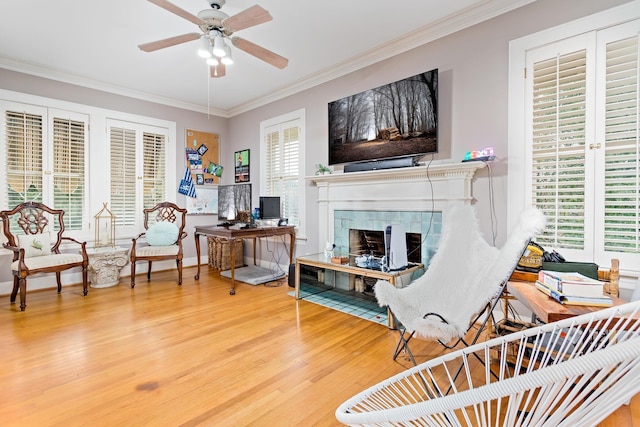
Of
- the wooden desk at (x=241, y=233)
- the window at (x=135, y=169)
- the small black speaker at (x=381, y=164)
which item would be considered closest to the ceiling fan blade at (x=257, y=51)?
the small black speaker at (x=381, y=164)

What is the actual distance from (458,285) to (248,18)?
250 centimetres

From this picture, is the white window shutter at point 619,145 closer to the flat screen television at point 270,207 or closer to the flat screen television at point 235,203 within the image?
the flat screen television at point 270,207

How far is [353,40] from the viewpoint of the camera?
322 centimetres

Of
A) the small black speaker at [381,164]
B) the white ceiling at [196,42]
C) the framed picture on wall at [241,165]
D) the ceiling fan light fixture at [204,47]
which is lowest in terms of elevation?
the small black speaker at [381,164]

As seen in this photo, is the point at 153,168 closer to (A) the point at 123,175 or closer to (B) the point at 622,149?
(A) the point at 123,175

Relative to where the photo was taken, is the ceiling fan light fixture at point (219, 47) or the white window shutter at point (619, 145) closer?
the white window shutter at point (619, 145)

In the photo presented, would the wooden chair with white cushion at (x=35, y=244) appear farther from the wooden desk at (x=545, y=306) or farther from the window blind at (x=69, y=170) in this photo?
the wooden desk at (x=545, y=306)

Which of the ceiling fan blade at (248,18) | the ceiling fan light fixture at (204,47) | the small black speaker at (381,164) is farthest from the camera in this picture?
the small black speaker at (381,164)

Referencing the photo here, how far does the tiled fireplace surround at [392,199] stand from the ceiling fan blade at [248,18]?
5.79 feet

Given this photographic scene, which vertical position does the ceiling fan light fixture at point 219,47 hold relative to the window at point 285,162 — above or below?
above

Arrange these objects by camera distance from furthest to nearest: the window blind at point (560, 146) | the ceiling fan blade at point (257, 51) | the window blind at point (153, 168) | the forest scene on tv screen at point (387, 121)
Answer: the window blind at point (153, 168)
the forest scene on tv screen at point (387, 121)
the ceiling fan blade at point (257, 51)
the window blind at point (560, 146)

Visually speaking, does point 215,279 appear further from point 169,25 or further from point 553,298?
point 553,298

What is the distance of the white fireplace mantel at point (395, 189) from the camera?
9.20 feet

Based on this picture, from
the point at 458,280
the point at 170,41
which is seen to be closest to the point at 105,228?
the point at 170,41
